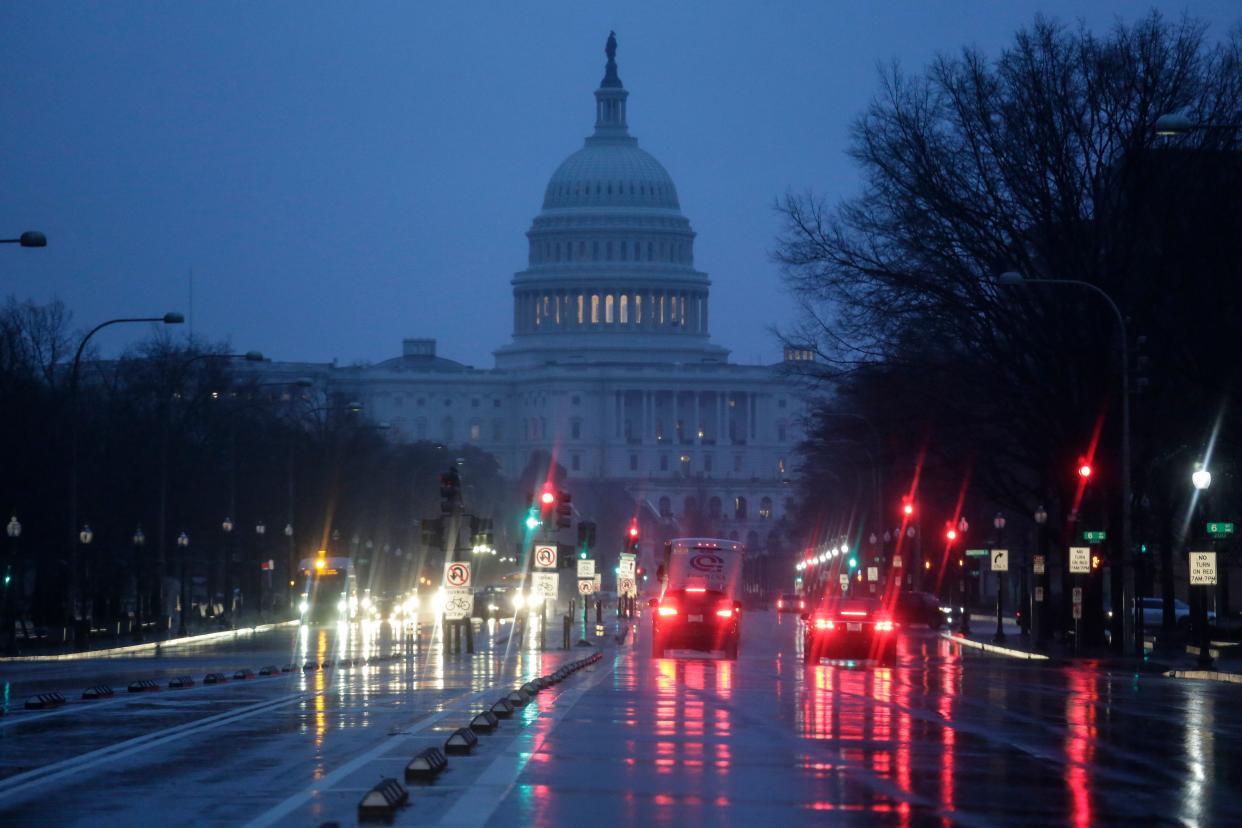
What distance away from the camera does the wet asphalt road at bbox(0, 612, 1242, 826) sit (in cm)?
1596

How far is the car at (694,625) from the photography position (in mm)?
52375

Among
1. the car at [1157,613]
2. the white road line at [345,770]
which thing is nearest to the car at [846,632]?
the white road line at [345,770]

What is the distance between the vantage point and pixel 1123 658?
49.9 meters

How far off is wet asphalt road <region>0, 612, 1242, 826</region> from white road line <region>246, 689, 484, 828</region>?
4 cm

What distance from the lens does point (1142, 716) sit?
92.8ft

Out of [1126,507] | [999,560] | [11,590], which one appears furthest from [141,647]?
[1126,507]

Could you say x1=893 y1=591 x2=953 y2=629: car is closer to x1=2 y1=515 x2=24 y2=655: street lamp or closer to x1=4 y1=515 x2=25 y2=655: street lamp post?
x1=4 y1=515 x2=25 y2=655: street lamp post

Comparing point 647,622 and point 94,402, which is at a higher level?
point 94,402

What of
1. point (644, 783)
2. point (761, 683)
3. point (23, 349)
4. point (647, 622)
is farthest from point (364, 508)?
point (644, 783)

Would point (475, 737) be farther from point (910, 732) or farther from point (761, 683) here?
point (761, 683)

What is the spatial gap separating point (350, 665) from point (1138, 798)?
27769 mm

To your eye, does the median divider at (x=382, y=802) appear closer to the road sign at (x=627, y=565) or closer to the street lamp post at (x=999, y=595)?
the street lamp post at (x=999, y=595)

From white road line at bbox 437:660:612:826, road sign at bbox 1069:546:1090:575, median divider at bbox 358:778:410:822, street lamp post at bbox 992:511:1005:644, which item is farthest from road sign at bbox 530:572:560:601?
median divider at bbox 358:778:410:822

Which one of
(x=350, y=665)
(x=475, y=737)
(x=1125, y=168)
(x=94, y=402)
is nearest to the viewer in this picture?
(x=475, y=737)
